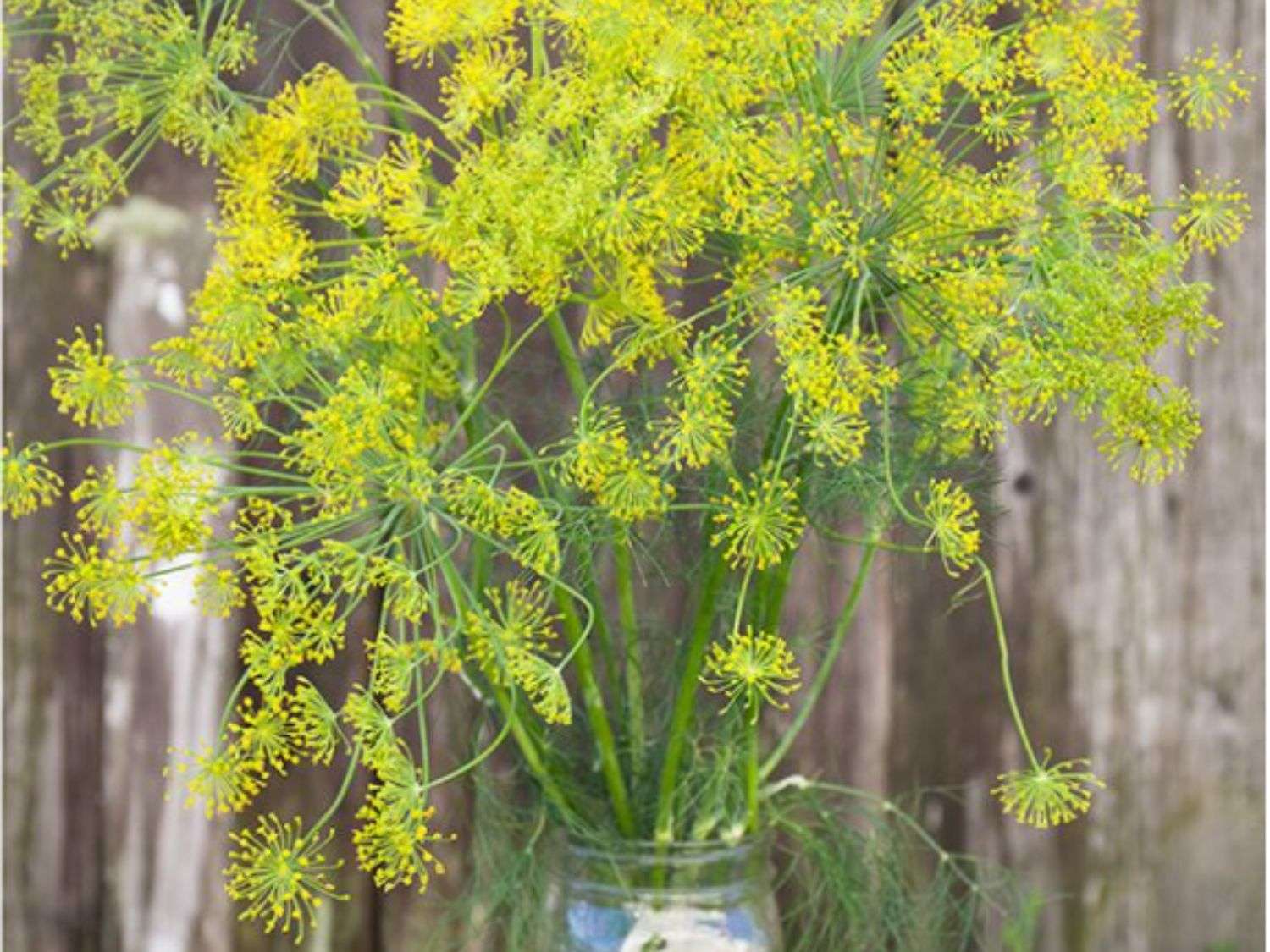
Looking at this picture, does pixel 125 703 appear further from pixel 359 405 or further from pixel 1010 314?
pixel 1010 314

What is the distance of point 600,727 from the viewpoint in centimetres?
110

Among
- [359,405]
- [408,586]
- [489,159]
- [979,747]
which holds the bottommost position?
[979,747]

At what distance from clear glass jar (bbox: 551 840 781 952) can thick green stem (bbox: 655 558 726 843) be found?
0.02 metres

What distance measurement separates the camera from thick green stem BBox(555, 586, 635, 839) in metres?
1.08

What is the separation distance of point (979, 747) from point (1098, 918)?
0.62 ft

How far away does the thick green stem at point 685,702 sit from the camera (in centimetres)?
108

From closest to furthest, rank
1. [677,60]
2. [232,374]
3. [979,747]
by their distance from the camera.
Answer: [677,60] → [232,374] → [979,747]

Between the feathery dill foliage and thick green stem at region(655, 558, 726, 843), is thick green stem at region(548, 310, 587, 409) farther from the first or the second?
thick green stem at region(655, 558, 726, 843)

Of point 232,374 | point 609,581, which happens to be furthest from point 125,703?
point 609,581

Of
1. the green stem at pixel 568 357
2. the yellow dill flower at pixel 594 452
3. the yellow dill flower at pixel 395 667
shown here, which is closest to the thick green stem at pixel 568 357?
the green stem at pixel 568 357

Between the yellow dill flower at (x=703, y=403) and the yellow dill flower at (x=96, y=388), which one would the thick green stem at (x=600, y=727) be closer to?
the yellow dill flower at (x=703, y=403)

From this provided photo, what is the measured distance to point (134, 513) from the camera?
0.96m

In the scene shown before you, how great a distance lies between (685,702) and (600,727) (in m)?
0.06

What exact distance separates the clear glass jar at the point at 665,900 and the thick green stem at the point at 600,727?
0.08 feet
